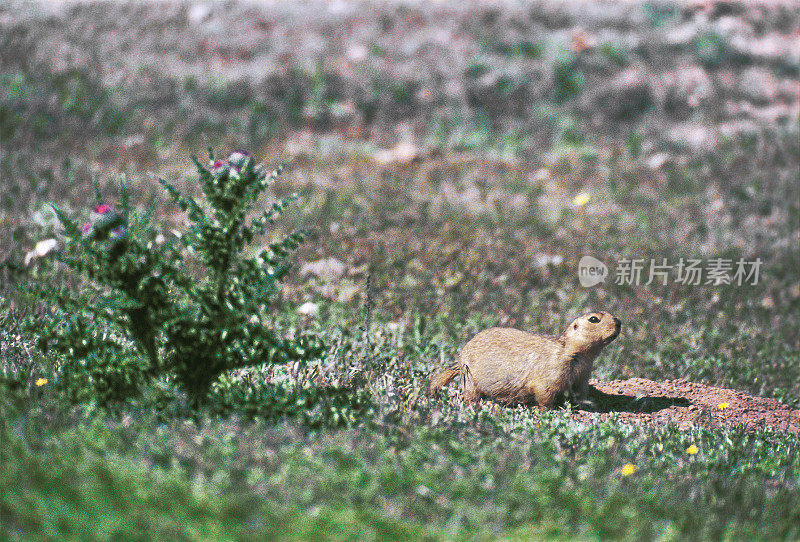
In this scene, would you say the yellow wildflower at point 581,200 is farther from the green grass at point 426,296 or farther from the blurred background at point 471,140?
the green grass at point 426,296

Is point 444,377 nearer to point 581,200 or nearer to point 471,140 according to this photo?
point 581,200

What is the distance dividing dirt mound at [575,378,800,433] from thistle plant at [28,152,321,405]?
1.81 m

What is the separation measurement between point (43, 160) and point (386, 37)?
16.6ft

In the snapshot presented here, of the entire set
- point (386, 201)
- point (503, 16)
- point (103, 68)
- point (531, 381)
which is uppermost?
point (503, 16)

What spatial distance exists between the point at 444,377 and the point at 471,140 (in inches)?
224

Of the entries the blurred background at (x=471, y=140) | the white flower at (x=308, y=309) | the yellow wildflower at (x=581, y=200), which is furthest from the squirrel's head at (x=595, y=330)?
the yellow wildflower at (x=581, y=200)

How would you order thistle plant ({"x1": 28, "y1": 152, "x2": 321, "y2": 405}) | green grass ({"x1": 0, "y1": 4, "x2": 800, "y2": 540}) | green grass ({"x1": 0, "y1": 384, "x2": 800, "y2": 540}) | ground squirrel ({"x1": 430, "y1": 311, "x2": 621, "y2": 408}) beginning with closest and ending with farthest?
green grass ({"x1": 0, "y1": 384, "x2": 800, "y2": 540})
green grass ({"x1": 0, "y1": 4, "x2": 800, "y2": 540})
thistle plant ({"x1": 28, "y1": 152, "x2": 321, "y2": 405})
ground squirrel ({"x1": 430, "y1": 311, "x2": 621, "y2": 408})

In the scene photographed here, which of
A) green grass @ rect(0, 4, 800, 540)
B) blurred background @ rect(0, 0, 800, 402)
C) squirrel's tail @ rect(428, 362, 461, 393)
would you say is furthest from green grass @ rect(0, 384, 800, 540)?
blurred background @ rect(0, 0, 800, 402)

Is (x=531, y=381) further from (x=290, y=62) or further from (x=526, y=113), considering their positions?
(x=290, y=62)

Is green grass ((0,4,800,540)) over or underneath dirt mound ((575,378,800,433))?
over

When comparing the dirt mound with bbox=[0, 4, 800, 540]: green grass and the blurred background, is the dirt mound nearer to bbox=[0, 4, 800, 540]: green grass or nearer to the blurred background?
bbox=[0, 4, 800, 540]: green grass

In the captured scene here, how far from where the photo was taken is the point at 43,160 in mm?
7902

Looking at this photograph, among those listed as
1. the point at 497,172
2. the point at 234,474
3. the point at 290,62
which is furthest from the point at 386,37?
the point at 234,474

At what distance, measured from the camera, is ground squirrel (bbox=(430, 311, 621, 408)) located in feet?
14.5
